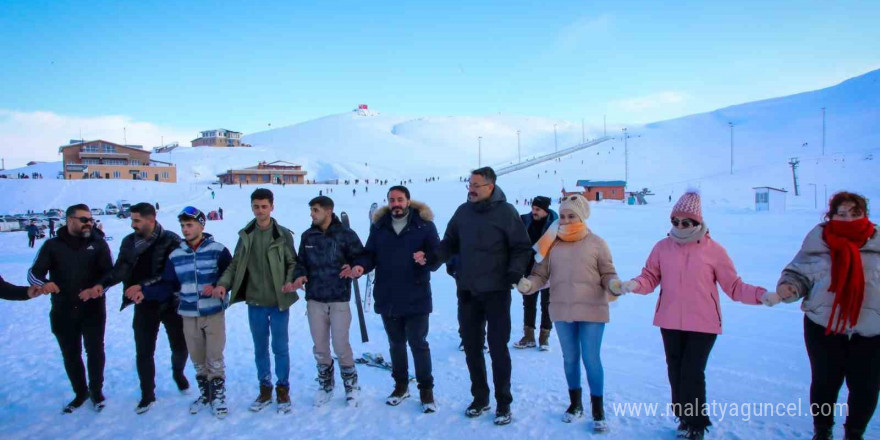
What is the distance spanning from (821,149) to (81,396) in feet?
279

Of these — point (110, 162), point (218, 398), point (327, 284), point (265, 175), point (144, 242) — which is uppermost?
point (110, 162)

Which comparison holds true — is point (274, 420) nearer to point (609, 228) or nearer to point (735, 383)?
point (735, 383)

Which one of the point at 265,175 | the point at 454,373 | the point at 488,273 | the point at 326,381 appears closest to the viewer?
the point at 488,273

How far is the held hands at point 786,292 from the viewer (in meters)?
3.55

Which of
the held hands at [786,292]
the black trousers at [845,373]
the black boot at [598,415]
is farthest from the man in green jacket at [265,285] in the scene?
the black trousers at [845,373]

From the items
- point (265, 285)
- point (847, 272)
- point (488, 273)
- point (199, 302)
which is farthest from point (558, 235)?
point (199, 302)

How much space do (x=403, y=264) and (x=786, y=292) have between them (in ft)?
9.46

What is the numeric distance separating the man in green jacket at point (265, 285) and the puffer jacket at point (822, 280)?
3937 millimetres

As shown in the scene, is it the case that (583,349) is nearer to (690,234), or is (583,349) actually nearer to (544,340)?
(690,234)

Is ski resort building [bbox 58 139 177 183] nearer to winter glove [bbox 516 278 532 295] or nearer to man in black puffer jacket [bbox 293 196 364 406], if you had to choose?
man in black puffer jacket [bbox 293 196 364 406]

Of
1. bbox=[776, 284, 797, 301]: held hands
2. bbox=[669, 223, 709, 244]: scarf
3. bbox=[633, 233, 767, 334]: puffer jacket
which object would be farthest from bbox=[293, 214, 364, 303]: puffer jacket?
bbox=[776, 284, 797, 301]: held hands

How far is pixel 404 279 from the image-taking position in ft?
14.9

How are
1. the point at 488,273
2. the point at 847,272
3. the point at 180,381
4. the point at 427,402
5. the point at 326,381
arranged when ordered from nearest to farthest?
the point at 847,272
the point at 488,273
the point at 427,402
the point at 326,381
the point at 180,381

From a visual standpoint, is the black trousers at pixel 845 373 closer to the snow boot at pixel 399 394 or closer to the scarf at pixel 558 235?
the scarf at pixel 558 235
